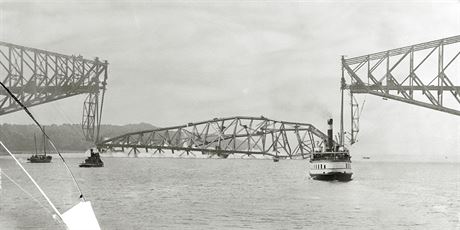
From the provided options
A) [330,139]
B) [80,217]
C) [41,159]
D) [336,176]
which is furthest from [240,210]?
[41,159]

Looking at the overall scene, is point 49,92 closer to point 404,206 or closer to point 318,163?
point 318,163

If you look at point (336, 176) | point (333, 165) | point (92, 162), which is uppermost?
point (92, 162)

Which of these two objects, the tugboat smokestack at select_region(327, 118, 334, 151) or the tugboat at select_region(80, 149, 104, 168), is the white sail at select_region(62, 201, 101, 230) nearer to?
the tugboat smokestack at select_region(327, 118, 334, 151)

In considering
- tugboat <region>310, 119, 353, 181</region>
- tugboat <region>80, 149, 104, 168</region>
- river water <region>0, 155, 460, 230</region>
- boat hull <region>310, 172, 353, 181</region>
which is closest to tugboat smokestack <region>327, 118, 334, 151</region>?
tugboat <region>310, 119, 353, 181</region>

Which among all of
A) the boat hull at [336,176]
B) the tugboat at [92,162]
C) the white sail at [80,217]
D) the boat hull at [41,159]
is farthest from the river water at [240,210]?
the boat hull at [41,159]

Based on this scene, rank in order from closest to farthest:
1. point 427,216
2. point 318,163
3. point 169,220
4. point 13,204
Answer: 1. point 169,220
2. point 427,216
3. point 13,204
4. point 318,163

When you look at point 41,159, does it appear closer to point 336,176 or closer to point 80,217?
point 336,176

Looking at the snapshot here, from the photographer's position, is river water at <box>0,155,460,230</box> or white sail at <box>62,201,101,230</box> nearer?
white sail at <box>62,201,101,230</box>

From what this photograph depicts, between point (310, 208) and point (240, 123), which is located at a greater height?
point (240, 123)

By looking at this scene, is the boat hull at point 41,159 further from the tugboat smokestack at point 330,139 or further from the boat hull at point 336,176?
the boat hull at point 336,176

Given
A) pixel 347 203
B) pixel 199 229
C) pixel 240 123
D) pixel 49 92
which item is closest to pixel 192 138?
pixel 240 123

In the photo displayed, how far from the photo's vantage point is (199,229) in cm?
2991

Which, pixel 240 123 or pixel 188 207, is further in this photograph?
pixel 240 123

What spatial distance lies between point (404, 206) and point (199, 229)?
19696 mm
